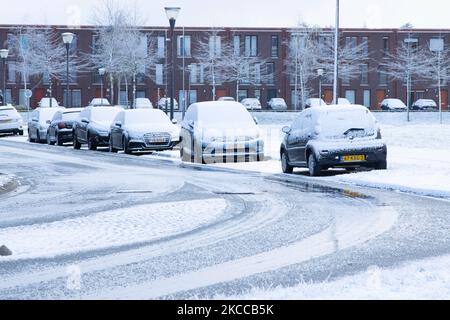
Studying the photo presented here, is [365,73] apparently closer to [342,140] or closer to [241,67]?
[241,67]

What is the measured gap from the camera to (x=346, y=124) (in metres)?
19.0

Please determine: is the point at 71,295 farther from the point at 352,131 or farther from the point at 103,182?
the point at 352,131

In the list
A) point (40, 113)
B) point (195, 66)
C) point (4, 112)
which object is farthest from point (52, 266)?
point (195, 66)

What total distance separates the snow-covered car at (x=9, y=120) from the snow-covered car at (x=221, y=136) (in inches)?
974

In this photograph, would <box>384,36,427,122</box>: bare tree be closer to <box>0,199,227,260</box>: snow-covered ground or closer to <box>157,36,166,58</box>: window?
<box>157,36,166,58</box>: window

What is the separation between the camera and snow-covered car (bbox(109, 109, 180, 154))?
28.2 metres

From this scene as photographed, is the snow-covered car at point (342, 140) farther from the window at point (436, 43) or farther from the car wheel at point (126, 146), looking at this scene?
the window at point (436, 43)

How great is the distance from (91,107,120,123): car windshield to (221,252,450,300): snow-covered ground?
2569cm

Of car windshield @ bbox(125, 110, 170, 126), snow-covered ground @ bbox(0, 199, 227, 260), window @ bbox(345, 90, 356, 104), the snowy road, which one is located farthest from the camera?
window @ bbox(345, 90, 356, 104)

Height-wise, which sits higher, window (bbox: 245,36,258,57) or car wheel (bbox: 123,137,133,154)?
window (bbox: 245,36,258,57)

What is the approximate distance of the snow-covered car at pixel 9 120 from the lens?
47.0m

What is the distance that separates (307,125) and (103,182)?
483cm

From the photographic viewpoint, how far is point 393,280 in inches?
277

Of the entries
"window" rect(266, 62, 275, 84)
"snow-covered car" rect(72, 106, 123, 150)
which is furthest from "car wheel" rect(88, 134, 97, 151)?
"window" rect(266, 62, 275, 84)
